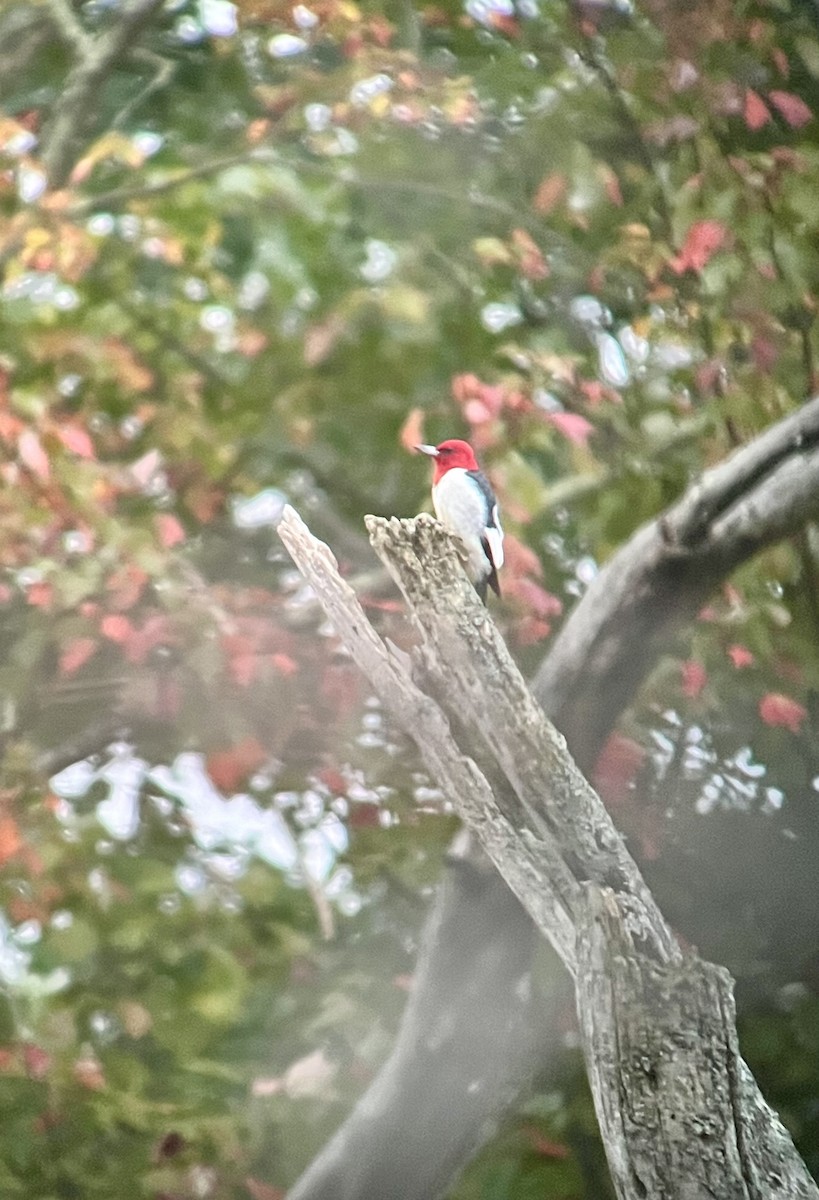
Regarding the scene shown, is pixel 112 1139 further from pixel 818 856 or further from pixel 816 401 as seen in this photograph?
pixel 816 401

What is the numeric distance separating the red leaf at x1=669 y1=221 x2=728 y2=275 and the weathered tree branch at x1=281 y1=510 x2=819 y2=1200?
934mm

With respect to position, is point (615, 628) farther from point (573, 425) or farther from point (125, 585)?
point (125, 585)

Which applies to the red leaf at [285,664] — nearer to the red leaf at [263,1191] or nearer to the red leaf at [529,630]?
the red leaf at [529,630]

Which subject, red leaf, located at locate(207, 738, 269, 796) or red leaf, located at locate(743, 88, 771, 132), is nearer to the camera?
red leaf, located at locate(743, 88, 771, 132)

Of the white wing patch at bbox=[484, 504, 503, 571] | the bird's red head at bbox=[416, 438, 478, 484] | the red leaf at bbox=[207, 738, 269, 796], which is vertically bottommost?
the red leaf at bbox=[207, 738, 269, 796]

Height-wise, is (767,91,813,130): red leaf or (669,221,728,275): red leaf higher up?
(767,91,813,130): red leaf

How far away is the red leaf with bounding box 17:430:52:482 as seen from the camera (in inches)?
77.6

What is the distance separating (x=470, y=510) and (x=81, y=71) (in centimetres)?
133

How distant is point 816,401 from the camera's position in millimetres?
1548

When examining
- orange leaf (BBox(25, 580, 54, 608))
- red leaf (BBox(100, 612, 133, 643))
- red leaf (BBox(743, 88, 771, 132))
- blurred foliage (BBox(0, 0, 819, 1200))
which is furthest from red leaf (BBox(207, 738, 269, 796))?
red leaf (BBox(743, 88, 771, 132))

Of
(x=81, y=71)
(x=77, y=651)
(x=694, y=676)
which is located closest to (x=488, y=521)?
(x=694, y=676)

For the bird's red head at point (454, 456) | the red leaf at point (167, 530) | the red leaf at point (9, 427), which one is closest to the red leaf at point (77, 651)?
the red leaf at point (167, 530)

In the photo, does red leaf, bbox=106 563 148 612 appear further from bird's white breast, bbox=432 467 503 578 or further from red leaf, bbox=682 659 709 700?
A: red leaf, bbox=682 659 709 700

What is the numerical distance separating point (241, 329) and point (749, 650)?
1023 millimetres
